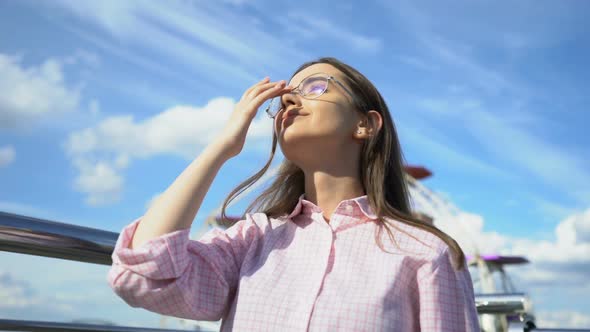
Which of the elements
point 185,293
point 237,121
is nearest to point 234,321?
point 185,293

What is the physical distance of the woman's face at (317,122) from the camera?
1.99m

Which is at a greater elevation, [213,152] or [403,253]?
[213,152]

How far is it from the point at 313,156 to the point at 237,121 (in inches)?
11.0

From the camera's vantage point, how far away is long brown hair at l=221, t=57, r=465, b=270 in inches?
85.2

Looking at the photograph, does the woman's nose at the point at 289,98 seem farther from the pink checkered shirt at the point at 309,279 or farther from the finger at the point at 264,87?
the pink checkered shirt at the point at 309,279

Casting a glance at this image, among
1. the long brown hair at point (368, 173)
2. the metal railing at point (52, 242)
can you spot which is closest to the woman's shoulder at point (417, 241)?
the long brown hair at point (368, 173)

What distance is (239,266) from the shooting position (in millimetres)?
1945

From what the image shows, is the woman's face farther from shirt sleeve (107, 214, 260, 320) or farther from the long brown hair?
shirt sleeve (107, 214, 260, 320)

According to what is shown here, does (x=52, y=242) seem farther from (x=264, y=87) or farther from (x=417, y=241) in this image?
(x=417, y=241)

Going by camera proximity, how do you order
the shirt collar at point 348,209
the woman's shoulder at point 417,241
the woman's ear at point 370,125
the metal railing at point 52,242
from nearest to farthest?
the metal railing at point 52,242 → the woman's shoulder at point 417,241 → the shirt collar at point 348,209 → the woman's ear at point 370,125

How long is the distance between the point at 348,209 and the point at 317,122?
11.8 inches

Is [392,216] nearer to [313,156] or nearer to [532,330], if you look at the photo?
[313,156]

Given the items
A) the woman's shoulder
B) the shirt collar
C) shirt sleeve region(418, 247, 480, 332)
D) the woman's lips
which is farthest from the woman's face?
shirt sleeve region(418, 247, 480, 332)

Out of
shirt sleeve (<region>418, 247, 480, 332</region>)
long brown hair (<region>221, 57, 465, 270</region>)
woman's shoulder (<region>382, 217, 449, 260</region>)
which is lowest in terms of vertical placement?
shirt sleeve (<region>418, 247, 480, 332</region>)
